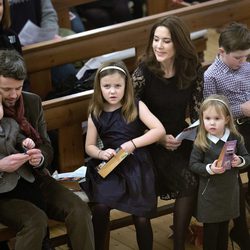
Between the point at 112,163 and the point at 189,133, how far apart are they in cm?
43

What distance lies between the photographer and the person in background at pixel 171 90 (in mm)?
3498

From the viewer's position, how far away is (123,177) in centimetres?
338

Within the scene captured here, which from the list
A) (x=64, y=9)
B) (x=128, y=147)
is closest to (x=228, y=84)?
(x=128, y=147)

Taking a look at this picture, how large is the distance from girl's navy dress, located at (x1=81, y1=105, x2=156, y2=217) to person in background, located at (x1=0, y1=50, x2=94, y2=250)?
138mm

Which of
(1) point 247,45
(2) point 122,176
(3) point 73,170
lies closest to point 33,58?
(3) point 73,170

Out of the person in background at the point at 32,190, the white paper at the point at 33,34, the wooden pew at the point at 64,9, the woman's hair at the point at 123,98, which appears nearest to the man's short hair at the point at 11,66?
the person in background at the point at 32,190

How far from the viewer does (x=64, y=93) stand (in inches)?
153

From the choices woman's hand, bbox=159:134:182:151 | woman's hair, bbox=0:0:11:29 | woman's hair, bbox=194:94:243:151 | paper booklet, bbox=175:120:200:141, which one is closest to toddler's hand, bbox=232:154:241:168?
woman's hair, bbox=194:94:243:151

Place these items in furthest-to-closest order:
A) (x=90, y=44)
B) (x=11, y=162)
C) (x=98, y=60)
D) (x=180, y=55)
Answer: (x=98, y=60) → (x=90, y=44) → (x=180, y=55) → (x=11, y=162)

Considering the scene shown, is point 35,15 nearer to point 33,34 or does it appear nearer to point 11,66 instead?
point 33,34

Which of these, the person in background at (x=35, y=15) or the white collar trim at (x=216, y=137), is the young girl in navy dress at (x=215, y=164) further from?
the person in background at (x=35, y=15)

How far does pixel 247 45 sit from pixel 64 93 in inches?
40.0

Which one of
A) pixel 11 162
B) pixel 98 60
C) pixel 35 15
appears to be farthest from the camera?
pixel 35 15

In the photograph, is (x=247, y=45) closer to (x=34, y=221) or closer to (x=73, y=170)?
(x=73, y=170)
